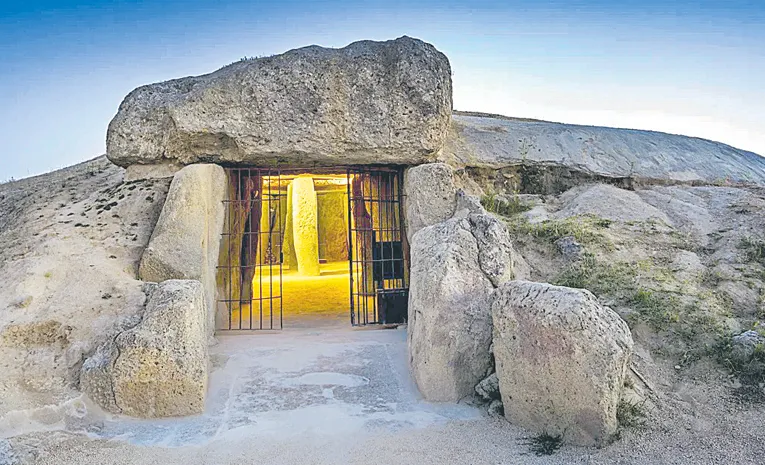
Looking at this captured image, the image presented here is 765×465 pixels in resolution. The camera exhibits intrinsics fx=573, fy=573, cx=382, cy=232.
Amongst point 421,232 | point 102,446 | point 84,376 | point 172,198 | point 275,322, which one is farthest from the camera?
point 275,322

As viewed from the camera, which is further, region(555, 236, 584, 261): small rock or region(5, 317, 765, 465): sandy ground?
region(555, 236, 584, 261): small rock

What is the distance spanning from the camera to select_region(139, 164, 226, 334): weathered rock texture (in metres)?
5.68

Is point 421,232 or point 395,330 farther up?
point 421,232

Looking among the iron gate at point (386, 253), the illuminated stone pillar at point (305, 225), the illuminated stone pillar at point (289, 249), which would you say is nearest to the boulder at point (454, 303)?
the iron gate at point (386, 253)

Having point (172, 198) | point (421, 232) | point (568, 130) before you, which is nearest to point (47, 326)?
point (172, 198)

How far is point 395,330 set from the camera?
263 inches

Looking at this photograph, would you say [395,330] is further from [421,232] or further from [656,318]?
[656,318]

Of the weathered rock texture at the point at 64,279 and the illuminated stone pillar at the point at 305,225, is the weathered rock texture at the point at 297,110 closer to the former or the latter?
the weathered rock texture at the point at 64,279

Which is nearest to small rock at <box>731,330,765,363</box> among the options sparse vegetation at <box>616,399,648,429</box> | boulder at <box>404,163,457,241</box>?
sparse vegetation at <box>616,399,648,429</box>

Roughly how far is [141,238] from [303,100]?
2.37m

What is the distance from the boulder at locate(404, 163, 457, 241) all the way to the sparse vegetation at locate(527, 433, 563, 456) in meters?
3.34

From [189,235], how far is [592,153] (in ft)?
20.2

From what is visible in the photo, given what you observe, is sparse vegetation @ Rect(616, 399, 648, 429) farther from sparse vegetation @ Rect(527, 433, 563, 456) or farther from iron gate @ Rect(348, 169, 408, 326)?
iron gate @ Rect(348, 169, 408, 326)

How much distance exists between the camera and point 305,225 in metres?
14.9
